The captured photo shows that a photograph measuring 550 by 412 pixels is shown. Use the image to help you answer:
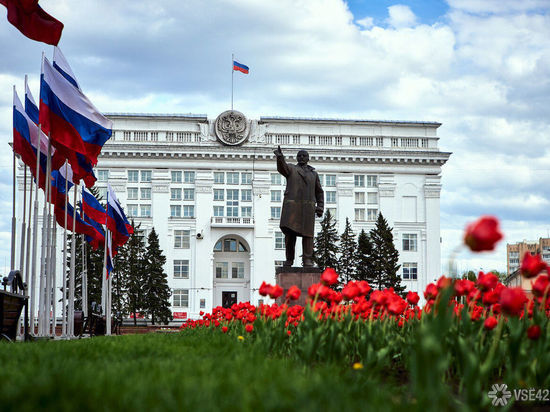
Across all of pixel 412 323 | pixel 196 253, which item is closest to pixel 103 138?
pixel 412 323

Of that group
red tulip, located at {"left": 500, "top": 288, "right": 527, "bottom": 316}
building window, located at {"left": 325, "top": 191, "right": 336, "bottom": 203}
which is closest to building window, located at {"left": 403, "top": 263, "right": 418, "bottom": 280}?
building window, located at {"left": 325, "top": 191, "right": 336, "bottom": 203}

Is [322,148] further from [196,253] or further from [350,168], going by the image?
[196,253]

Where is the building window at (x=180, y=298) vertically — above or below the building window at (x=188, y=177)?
below

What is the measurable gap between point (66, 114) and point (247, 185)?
194ft

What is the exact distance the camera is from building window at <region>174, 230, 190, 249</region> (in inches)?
2894

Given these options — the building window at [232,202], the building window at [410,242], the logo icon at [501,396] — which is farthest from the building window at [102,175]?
the logo icon at [501,396]

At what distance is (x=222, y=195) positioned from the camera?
246 feet

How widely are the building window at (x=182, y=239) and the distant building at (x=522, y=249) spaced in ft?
305

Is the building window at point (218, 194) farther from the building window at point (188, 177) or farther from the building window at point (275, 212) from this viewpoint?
the building window at point (275, 212)

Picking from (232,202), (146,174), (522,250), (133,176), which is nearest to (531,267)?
(232,202)

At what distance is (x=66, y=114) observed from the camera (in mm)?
15930

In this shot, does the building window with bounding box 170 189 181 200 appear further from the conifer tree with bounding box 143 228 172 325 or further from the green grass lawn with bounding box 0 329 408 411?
the green grass lawn with bounding box 0 329 408 411

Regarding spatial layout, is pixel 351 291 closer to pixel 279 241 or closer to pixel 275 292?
pixel 275 292

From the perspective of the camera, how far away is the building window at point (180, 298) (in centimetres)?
7169
